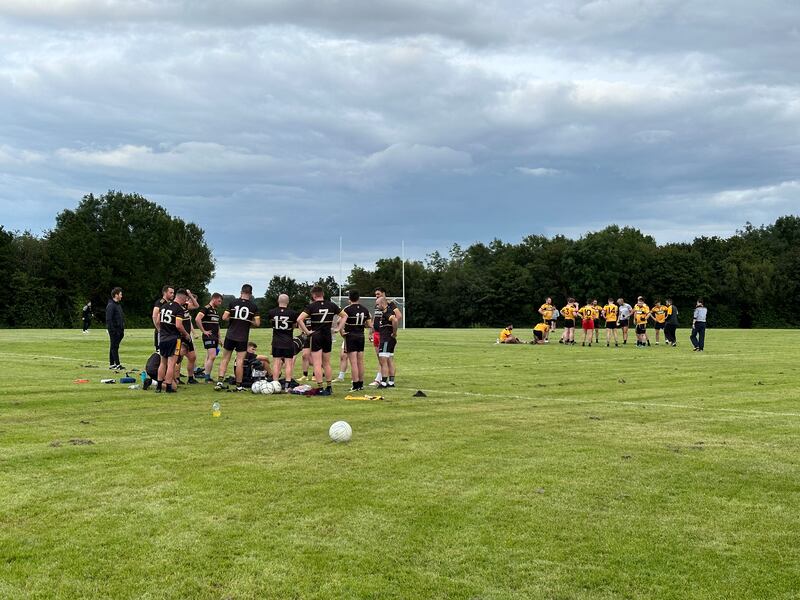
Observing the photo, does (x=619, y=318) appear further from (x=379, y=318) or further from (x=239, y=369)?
(x=239, y=369)

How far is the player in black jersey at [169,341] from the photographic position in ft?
51.5

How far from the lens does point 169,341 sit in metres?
15.7

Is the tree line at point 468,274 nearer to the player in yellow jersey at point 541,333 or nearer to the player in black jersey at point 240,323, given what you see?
the player in yellow jersey at point 541,333

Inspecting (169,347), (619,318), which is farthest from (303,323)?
(619,318)

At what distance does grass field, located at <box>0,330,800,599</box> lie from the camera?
5098 millimetres

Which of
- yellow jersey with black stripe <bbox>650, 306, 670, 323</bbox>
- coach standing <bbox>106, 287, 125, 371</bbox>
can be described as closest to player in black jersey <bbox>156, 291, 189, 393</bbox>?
coach standing <bbox>106, 287, 125, 371</bbox>

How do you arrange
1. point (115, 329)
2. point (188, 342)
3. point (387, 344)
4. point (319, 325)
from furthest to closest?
point (115, 329)
point (387, 344)
point (188, 342)
point (319, 325)

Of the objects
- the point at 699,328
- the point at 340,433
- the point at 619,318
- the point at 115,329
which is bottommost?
the point at 340,433

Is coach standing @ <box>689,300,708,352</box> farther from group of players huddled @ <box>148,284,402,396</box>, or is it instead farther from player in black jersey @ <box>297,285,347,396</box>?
player in black jersey @ <box>297,285,347,396</box>

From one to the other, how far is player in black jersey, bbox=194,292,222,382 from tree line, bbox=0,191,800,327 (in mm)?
69001

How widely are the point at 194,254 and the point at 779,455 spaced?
98.8 m

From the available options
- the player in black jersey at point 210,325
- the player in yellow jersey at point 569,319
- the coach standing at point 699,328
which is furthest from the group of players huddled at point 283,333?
the player in yellow jersey at point 569,319

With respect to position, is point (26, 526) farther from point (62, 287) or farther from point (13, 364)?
point (62, 287)

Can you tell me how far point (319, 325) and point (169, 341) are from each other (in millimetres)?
3107
